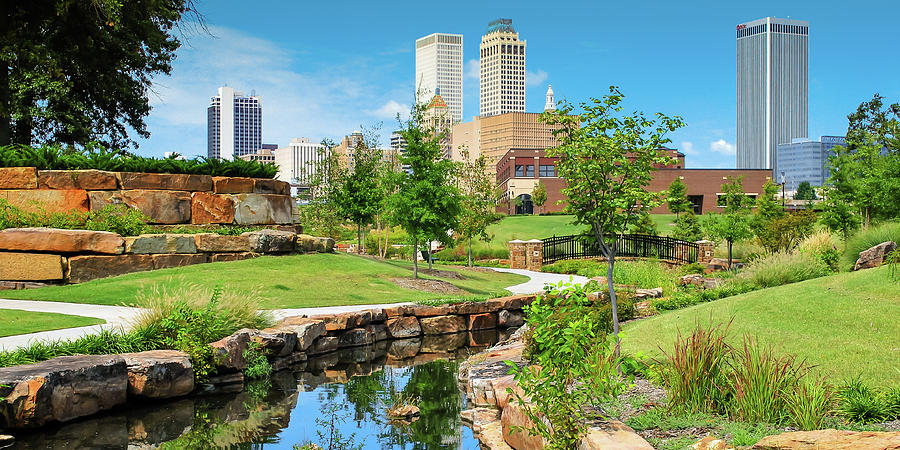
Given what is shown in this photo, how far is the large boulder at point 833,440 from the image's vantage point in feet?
14.2

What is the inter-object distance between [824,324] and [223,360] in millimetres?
7563

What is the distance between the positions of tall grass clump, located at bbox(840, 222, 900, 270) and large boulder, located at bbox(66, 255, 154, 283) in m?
15.7

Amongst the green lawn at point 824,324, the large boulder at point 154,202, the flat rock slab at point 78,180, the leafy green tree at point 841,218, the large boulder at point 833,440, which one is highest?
the flat rock slab at point 78,180

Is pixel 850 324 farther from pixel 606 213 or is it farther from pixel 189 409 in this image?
pixel 189 409

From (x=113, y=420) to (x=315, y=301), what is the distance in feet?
22.5

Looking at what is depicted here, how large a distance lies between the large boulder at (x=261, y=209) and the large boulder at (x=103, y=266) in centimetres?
294

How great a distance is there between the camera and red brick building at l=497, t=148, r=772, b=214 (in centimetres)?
6888

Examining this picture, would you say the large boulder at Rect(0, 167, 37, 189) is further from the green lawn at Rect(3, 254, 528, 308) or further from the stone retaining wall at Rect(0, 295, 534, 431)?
the stone retaining wall at Rect(0, 295, 534, 431)

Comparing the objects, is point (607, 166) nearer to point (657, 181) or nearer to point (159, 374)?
point (159, 374)

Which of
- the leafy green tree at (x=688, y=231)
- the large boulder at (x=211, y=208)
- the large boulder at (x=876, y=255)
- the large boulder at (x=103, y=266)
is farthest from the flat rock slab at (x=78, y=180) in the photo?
the leafy green tree at (x=688, y=231)

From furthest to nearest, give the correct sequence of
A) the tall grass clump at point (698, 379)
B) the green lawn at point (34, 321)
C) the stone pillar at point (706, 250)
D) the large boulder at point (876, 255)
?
the stone pillar at point (706, 250)
the large boulder at point (876, 255)
the green lawn at point (34, 321)
the tall grass clump at point (698, 379)

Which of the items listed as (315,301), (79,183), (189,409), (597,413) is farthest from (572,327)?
(79,183)

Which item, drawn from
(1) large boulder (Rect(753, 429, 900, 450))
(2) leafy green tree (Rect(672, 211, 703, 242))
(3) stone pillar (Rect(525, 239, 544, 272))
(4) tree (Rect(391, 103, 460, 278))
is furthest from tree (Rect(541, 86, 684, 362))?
(2) leafy green tree (Rect(672, 211, 703, 242))

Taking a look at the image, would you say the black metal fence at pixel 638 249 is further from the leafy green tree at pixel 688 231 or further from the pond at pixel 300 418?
the pond at pixel 300 418
